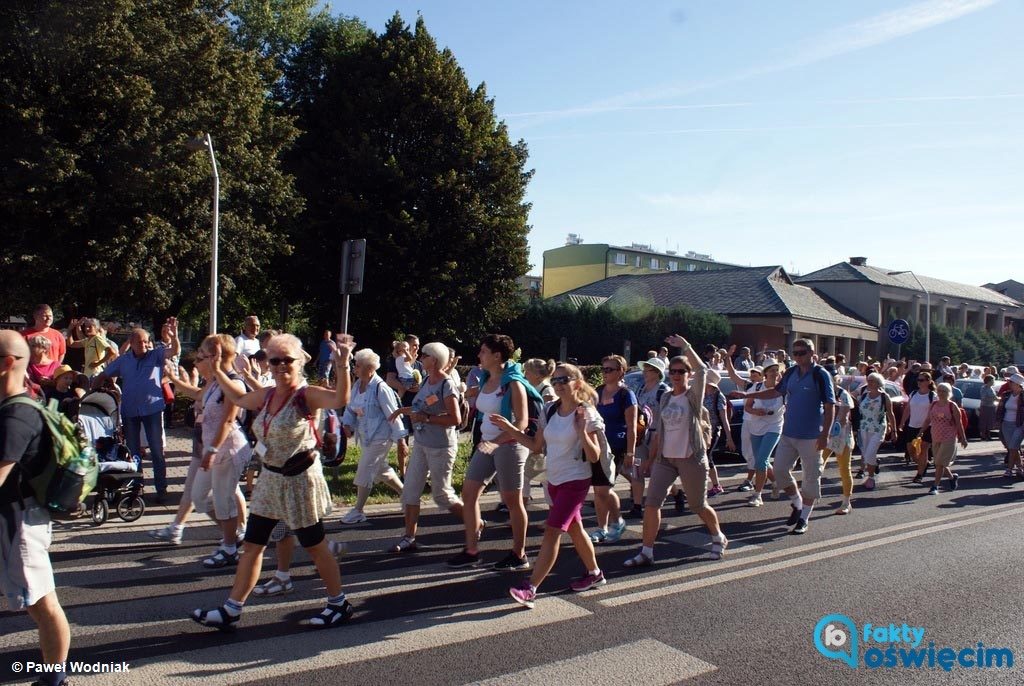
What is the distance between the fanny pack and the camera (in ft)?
15.9

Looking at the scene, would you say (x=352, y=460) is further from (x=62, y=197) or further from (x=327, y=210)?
(x=327, y=210)

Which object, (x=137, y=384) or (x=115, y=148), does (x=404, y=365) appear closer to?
(x=137, y=384)

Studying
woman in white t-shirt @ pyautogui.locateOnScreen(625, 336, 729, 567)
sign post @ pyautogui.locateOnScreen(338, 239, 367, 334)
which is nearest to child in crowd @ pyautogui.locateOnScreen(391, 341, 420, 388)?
sign post @ pyautogui.locateOnScreen(338, 239, 367, 334)

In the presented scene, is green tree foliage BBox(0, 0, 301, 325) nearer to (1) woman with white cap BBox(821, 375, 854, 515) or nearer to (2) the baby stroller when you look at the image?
(2) the baby stroller

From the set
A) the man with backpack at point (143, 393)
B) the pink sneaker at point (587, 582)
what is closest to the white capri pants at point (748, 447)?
the pink sneaker at point (587, 582)

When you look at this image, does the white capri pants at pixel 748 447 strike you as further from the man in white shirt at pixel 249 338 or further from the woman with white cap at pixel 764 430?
the man in white shirt at pixel 249 338

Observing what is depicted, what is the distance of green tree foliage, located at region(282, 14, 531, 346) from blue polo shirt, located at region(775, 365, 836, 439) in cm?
1849

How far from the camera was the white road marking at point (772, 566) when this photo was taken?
596 cm

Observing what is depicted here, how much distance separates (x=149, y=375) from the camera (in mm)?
8664

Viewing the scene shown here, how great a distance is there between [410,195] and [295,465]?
22.7 meters

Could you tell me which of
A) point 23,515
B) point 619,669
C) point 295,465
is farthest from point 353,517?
point 23,515

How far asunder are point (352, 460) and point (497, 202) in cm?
1835

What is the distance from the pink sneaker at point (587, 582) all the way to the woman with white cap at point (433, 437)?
1.40 meters

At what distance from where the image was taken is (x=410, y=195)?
87.8 ft
